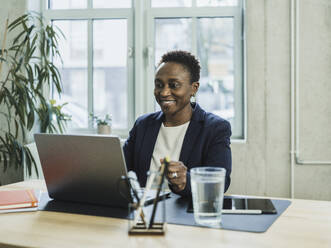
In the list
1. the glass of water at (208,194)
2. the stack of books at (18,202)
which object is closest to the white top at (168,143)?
the stack of books at (18,202)

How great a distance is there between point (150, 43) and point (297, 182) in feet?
5.06

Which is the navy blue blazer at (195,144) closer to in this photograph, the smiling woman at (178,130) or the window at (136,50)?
the smiling woman at (178,130)

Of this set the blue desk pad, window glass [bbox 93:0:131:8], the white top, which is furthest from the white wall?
the blue desk pad

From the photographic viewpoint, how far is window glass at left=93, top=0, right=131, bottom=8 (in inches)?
133

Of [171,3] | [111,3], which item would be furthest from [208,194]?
[111,3]

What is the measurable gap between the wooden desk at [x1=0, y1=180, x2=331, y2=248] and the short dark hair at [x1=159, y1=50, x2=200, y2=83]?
846 millimetres

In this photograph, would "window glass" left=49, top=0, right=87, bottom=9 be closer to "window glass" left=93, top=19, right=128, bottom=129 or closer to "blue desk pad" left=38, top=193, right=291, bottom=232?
"window glass" left=93, top=19, right=128, bottom=129

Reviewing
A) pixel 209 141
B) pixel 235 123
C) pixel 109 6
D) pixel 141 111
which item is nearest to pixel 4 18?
pixel 109 6

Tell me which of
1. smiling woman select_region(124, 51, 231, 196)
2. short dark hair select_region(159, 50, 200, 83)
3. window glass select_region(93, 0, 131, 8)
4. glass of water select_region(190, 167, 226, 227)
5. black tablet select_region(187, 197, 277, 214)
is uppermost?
window glass select_region(93, 0, 131, 8)

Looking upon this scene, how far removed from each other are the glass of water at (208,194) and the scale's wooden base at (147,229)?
→ 125 millimetres

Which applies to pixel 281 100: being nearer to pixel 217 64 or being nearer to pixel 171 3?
pixel 217 64

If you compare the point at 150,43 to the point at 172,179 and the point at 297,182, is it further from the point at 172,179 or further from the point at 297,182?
the point at 172,179

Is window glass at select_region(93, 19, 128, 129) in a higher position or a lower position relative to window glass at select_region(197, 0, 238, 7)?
lower

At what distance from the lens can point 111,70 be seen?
3.46 m
